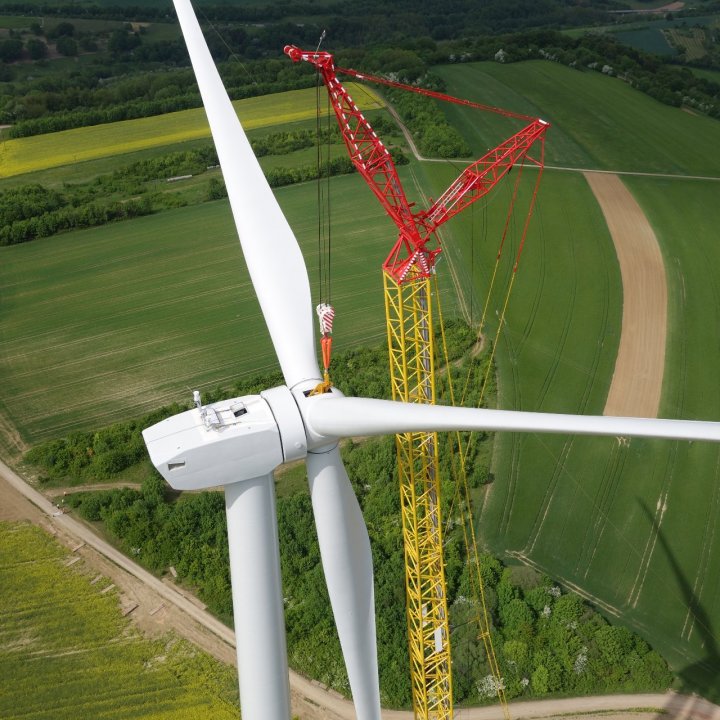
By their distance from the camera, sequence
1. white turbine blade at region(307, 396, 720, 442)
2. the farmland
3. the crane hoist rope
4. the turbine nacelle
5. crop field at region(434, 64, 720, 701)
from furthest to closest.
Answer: the farmland → crop field at region(434, 64, 720, 701) → the crane hoist rope → the turbine nacelle → white turbine blade at region(307, 396, 720, 442)

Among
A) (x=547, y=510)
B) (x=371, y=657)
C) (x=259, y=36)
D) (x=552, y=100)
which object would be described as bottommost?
(x=547, y=510)

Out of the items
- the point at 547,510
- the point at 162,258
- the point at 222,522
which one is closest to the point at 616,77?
the point at 162,258

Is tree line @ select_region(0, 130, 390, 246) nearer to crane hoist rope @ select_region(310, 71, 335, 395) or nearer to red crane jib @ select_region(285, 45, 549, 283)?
crane hoist rope @ select_region(310, 71, 335, 395)

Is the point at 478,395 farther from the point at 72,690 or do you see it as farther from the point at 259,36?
the point at 259,36

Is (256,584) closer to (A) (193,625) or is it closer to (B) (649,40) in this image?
(A) (193,625)

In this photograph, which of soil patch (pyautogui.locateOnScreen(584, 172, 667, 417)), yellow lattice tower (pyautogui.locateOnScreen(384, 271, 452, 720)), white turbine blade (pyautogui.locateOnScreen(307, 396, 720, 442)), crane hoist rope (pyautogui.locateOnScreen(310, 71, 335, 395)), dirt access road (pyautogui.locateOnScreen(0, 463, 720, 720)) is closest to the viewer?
white turbine blade (pyautogui.locateOnScreen(307, 396, 720, 442))

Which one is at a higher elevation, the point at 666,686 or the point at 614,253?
the point at 614,253

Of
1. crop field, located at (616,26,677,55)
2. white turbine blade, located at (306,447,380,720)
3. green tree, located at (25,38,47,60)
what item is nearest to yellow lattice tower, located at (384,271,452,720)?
white turbine blade, located at (306,447,380,720)
